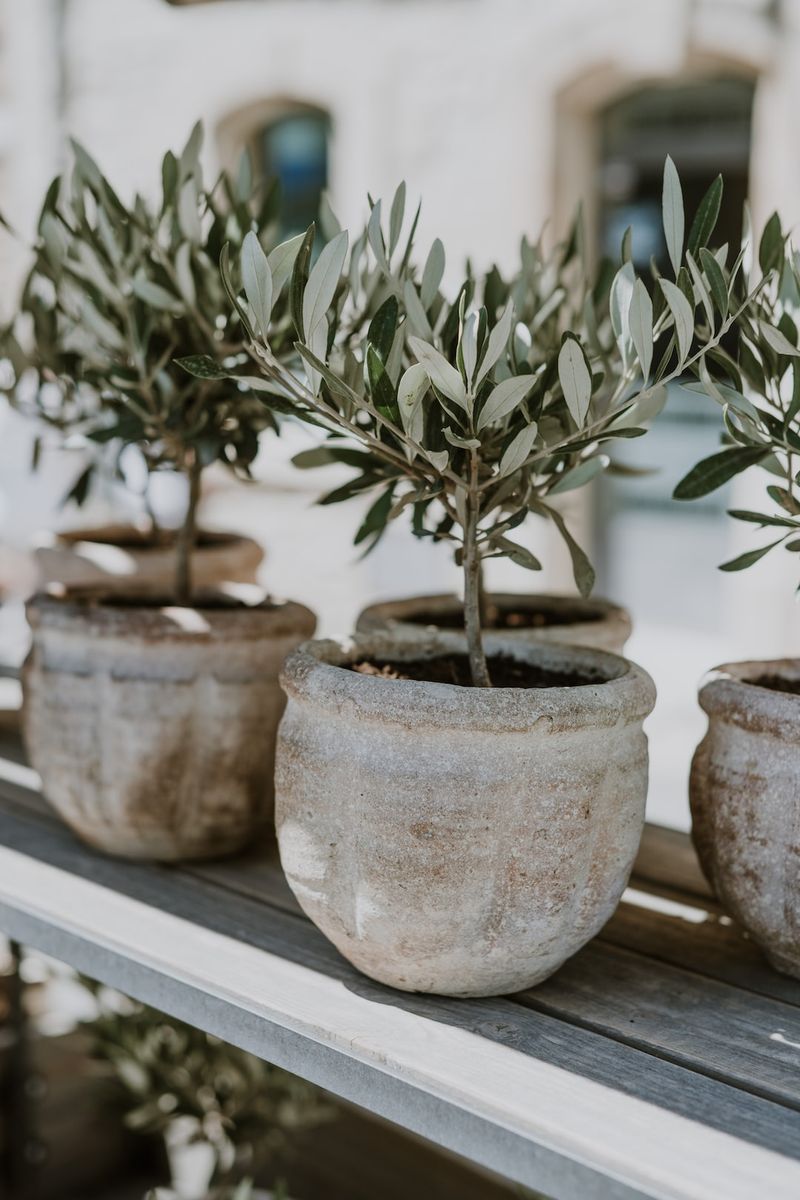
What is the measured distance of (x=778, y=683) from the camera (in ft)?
3.40

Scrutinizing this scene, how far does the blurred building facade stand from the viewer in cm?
421

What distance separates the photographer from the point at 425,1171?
2.03 m

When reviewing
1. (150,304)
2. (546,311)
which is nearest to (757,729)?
(546,311)

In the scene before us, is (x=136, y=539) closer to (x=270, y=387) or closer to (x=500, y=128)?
(x=270, y=387)

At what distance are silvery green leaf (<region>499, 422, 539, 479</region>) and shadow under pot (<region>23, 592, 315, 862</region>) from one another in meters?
0.38

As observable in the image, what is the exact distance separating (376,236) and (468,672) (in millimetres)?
368

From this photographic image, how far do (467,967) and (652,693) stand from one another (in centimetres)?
23

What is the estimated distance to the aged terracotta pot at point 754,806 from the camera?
919 mm

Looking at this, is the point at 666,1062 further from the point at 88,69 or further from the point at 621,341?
the point at 88,69

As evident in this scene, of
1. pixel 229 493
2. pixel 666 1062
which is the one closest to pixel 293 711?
pixel 666 1062

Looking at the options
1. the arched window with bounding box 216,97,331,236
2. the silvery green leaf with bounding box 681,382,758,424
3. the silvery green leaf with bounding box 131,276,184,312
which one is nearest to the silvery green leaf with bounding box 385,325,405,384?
the silvery green leaf with bounding box 681,382,758,424

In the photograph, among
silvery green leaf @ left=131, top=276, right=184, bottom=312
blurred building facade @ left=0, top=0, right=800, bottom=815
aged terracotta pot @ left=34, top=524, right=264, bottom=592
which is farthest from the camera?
blurred building facade @ left=0, top=0, right=800, bottom=815

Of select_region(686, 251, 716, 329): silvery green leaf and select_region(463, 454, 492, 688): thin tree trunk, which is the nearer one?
select_region(686, 251, 716, 329): silvery green leaf

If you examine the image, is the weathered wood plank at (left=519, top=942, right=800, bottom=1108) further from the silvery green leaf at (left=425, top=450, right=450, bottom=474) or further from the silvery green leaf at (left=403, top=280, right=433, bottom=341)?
the silvery green leaf at (left=403, top=280, right=433, bottom=341)
